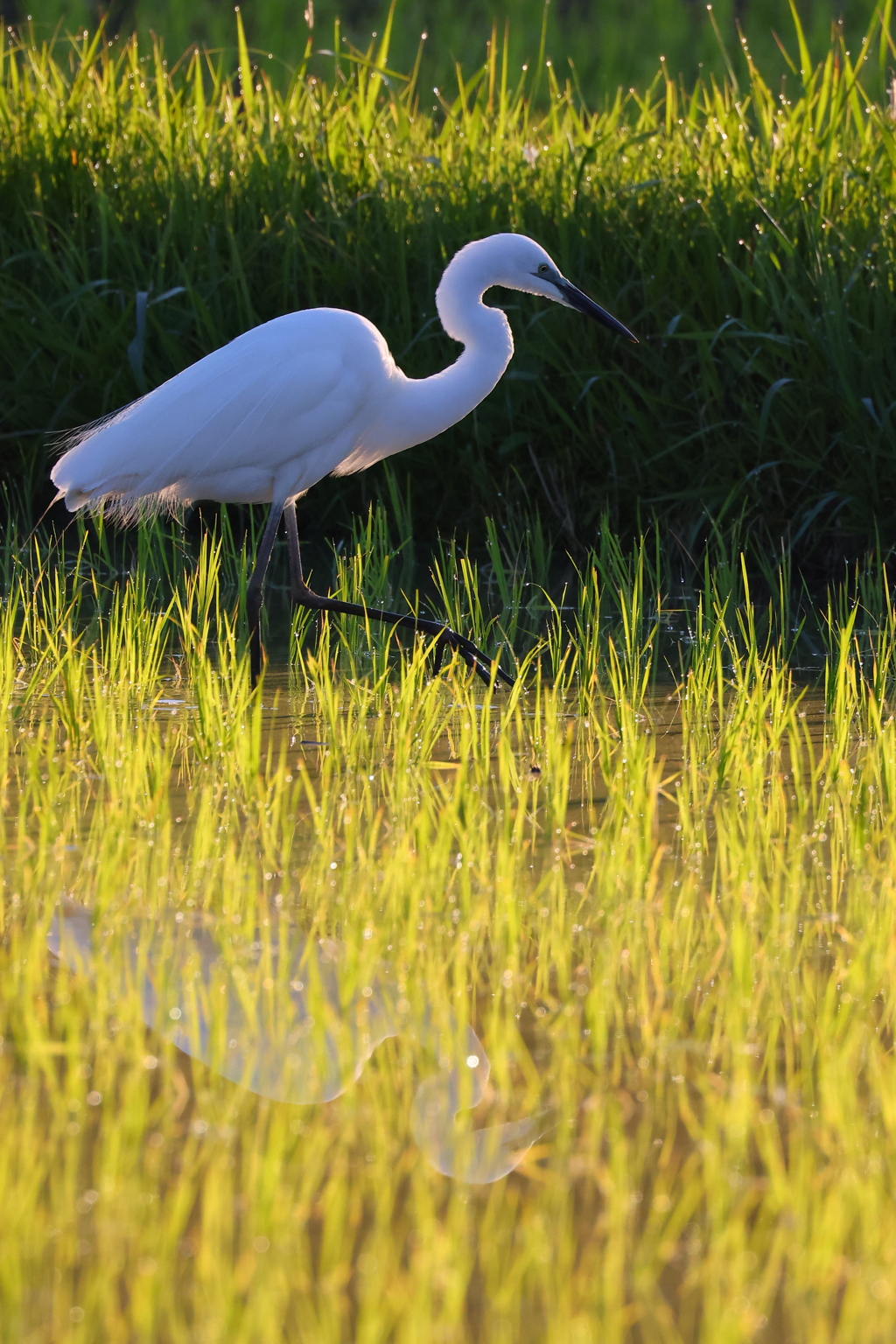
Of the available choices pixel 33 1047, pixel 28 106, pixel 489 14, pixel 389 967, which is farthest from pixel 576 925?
pixel 489 14

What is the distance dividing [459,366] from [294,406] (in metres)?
0.50

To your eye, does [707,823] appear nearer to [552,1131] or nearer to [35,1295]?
[552,1131]

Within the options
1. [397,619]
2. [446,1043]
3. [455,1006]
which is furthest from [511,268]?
[446,1043]

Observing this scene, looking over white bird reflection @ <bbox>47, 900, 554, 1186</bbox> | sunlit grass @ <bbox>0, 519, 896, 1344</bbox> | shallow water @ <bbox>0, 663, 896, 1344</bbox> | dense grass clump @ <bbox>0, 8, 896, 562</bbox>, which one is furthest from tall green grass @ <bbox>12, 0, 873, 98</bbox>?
white bird reflection @ <bbox>47, 900, 554, 1186</bbox>

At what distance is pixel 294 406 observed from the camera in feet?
15.4

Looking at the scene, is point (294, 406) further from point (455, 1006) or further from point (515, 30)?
point (515, 30)

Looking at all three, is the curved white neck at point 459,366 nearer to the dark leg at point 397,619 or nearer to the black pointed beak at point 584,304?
the black pointed beak at point 584,304

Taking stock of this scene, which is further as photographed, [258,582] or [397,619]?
[258,582]

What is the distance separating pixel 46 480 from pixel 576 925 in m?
4.35

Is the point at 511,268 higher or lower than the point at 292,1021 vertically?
higher

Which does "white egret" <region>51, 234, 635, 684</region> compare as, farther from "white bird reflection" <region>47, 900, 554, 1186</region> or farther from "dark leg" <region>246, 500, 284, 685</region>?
"white bird reflection" <region>47, 900, 554, 1186</region>

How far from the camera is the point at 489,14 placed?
1766 centimetres

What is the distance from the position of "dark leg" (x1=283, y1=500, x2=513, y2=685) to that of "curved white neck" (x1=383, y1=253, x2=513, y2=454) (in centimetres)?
42

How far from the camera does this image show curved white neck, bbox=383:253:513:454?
476 cm
